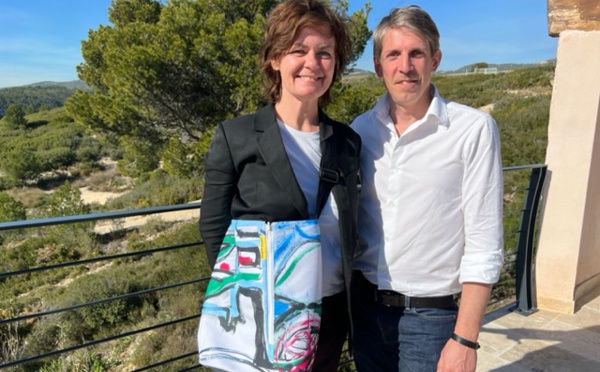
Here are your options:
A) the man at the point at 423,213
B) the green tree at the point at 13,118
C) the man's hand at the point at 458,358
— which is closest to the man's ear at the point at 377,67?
the man at the point at 423,213

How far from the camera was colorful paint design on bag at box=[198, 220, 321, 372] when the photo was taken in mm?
1090

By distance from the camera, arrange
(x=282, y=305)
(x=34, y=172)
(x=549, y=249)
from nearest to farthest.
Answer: (x=282, y=305) → (x=549, y=249) → (x=34, y=172)

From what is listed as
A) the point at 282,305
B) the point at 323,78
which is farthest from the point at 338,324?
the point at 323,78

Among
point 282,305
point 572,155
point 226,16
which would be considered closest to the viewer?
point 282,305

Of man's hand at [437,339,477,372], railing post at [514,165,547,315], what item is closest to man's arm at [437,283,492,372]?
man's hand at [437,339,477,372]

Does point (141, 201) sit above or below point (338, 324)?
below

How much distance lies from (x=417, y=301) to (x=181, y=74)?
36.6 ft

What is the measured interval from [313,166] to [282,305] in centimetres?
39

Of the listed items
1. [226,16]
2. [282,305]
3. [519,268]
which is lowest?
[519,268]

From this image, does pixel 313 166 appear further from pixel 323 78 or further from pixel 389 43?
pixel 389 43

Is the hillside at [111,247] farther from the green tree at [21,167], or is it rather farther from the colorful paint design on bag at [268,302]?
the colorful paint design on bag at [268,302]

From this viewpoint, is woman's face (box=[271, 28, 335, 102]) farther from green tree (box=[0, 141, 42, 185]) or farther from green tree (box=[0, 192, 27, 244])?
green tree (box=[0, 141, 42, 185])

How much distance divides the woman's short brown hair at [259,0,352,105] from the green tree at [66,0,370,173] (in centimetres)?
893

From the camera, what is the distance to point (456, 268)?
1260mm
